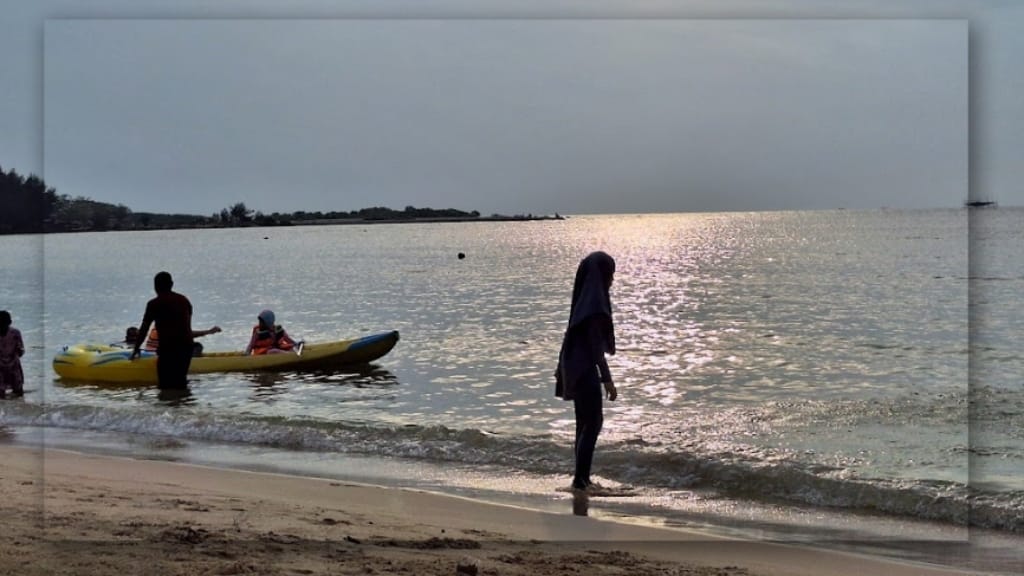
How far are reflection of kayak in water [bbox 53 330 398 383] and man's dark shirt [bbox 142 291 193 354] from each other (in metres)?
3.78

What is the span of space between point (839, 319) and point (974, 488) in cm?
1888

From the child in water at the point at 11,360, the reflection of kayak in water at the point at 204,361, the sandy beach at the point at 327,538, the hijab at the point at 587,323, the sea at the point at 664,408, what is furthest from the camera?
the reflection of kayak in water at the point at 204,361

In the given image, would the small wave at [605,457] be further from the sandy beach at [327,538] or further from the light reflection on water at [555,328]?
the sandy beach at [327,538]

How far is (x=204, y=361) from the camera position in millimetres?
15352

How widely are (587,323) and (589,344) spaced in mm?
168

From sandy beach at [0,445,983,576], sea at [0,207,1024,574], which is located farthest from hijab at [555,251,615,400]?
sandy beach at [0,445,983,576]

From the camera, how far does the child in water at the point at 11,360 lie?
12500mm

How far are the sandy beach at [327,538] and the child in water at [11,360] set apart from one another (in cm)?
569

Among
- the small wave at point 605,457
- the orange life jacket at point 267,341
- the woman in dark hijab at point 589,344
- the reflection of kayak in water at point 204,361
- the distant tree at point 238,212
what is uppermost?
the distant tree at point 238,212

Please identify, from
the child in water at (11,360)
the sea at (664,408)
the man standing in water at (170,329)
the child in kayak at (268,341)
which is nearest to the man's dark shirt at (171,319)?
the man standing in water at (170,329)

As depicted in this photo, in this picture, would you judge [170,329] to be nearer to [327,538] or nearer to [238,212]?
[238,212]

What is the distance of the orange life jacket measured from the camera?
1577 cm

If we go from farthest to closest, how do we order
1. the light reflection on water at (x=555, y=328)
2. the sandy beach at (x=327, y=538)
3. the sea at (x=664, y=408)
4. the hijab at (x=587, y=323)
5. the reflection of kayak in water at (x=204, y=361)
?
the reflection of kayak in water at (x=204, y=361)
the light reflection on water at (x=555, y=328)
the sea at (x=664, y=408)
the hijab at (x=587, y=323)
the sandy beach at (x=327, y=538)

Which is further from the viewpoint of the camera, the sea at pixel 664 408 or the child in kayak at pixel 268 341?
the child in kayak at pixel 268 341
